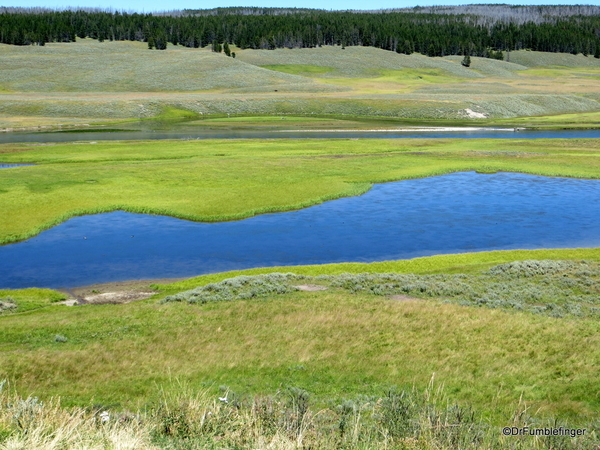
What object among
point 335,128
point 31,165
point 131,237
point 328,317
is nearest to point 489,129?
point 335,128

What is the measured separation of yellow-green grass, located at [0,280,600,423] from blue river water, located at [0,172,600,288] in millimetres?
9497

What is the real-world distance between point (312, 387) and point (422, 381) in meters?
2.85

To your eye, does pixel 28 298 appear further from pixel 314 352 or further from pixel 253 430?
pixel 253 430

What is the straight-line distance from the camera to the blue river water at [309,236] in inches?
1308

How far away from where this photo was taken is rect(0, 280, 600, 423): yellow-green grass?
15305 mm

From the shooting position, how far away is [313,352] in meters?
18.1

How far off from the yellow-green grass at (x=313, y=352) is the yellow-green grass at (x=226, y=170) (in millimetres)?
19893

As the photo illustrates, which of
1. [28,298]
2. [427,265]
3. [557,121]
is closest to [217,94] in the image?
[557,121]

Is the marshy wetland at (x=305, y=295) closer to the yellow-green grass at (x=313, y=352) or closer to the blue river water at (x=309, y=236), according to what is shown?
the yellow-green grass at (x=313, y=352)

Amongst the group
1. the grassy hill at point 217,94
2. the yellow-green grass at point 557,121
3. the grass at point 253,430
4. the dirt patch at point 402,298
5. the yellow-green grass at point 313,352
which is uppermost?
the grassy hill at point 217,94

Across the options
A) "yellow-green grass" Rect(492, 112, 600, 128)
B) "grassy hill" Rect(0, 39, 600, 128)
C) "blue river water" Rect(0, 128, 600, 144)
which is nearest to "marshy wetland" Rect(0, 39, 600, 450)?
"blue river water" Rect(0, 128, 600, 144)

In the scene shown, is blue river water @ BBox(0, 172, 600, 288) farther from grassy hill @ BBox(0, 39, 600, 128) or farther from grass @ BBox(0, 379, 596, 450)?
grassy hill @ BBox(0, 39, 600, 128)

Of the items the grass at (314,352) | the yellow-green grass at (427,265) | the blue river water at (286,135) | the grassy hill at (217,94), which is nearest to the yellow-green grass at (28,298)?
the grass at (314,352)

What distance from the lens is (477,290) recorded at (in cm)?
2631
